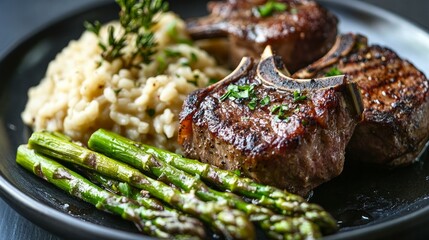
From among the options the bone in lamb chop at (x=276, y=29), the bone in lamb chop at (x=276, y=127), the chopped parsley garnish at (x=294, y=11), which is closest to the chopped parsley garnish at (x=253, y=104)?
the bone in lamb chop at (x=276, y=127)

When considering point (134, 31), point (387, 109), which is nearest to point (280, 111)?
point (387, 109)

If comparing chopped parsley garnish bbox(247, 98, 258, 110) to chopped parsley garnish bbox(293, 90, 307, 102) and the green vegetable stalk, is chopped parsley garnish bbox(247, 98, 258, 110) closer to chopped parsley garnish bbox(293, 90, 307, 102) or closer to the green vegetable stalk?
chopped parsley garnish bbox(293, 90, 307, 102)

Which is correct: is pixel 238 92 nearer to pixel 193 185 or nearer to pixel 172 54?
pixel 193 185

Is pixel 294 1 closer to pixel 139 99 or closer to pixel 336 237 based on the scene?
pixel 139 99

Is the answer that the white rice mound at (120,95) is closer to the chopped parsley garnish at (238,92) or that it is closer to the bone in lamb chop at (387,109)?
the chopped parsley garnish at (238,92)

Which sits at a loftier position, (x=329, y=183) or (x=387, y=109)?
(x=387, y=109)
